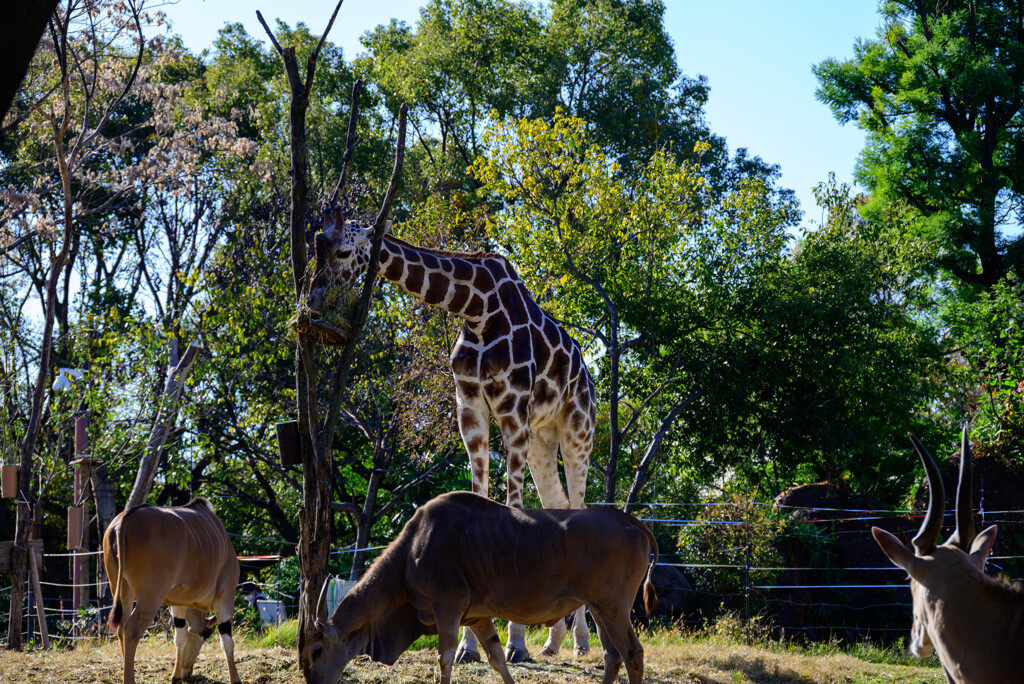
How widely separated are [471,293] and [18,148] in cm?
1855

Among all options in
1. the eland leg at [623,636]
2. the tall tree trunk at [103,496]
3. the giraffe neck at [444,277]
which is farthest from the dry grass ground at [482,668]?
the tall tree trunk at [103,496]

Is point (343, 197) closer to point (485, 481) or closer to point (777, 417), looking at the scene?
point (777, 417)

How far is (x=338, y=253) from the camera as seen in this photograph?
8289 mm

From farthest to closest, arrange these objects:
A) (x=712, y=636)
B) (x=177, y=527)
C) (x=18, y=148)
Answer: (x=18, y=148)
(x=712, y=636)
(x=177, y=527)

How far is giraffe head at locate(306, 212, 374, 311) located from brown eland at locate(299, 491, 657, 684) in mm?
2435

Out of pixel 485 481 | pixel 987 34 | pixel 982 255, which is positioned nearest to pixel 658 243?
pixel 485 481

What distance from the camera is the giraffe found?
8617mm

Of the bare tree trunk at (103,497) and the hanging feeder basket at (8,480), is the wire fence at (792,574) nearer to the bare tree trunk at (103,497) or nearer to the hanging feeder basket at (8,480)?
the hanging feeder basket at (8,480)

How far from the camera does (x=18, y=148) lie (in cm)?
2314

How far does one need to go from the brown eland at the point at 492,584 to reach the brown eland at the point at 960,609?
214 cm

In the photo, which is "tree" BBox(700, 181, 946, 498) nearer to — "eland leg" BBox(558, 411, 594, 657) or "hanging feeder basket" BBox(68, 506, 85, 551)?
"eland leg" BBox(558, 411, 594, 657)

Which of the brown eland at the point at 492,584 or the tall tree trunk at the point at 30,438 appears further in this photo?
the tall tree trunk at the point at 30,438

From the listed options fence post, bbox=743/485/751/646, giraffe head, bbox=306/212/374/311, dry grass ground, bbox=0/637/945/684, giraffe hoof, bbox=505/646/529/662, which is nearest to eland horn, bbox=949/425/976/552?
dry grass ground, bbox=0/637/945/684

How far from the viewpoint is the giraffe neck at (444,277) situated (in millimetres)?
8828
